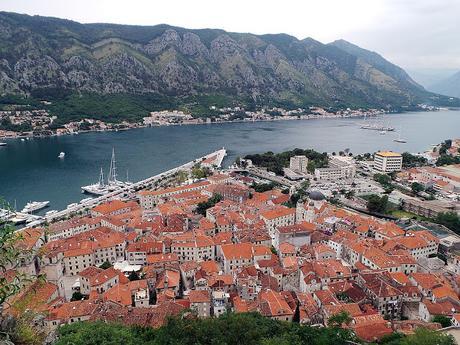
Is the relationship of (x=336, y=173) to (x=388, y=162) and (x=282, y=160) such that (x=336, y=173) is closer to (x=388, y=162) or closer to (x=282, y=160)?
(x=282, y=160)

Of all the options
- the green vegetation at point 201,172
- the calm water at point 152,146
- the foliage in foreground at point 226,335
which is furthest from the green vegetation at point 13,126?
the foliage in foreground at point 226,335

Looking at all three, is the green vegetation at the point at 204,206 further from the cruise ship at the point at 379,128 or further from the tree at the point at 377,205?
the cruise ship at the point at 379,128

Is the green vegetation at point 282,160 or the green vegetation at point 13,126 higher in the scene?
the green vegetation at point 13,126

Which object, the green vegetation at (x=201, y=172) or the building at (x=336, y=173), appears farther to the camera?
the building at (x=336, y=173)

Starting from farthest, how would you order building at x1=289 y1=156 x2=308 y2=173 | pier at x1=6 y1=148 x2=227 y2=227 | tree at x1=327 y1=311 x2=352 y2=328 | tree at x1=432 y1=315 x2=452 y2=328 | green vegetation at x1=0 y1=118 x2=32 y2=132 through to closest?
green vegetation at x1=0 y1=118 x2=32 y2=132 → building at x1=289 y1=156 x2=308 y2=173 → pier at x1=6 y1=148 x2=227 y2=227 → tree at x1=432 y1=315 x2=452 y2=328 → tree at x1=327 y1=311 x2=352 y2=328

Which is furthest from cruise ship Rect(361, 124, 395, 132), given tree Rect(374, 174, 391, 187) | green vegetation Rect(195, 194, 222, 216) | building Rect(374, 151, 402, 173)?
green vegetation Rect(195, 194, 222, 216)

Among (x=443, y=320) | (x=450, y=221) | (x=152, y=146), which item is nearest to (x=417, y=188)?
(x=450, y=221)

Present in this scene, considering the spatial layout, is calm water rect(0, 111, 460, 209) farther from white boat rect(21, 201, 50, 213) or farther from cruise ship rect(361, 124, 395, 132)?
cruise ship rect(361, 124, 395, 132)
